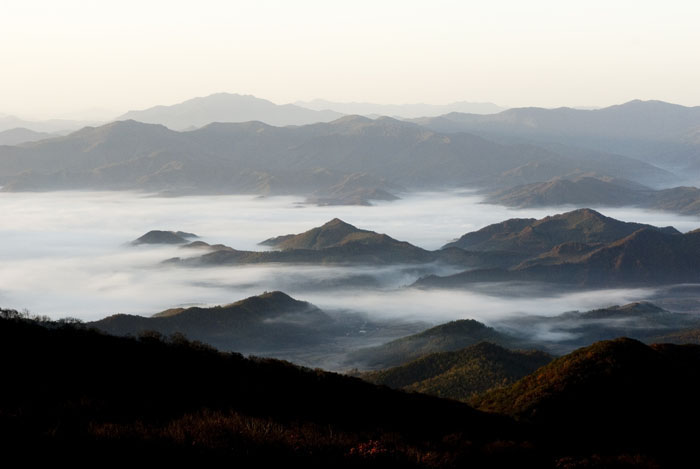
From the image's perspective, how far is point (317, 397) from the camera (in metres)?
44.1

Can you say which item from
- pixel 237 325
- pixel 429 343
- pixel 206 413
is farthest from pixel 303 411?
pixel 237 325

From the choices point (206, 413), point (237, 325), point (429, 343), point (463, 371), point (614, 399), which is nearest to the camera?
point (206, 413)

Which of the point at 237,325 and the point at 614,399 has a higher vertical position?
the point at 614,399

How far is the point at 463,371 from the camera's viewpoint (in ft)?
388

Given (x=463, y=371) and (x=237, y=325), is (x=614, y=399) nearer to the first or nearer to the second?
(x=463, y=371)

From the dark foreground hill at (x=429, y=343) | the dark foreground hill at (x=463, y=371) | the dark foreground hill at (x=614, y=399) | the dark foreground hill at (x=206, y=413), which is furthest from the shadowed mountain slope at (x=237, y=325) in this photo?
the dark foreground hill at (x=614, y=399)

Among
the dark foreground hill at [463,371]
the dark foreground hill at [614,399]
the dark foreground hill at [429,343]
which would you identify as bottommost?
the dark foreground hill at [429,343]

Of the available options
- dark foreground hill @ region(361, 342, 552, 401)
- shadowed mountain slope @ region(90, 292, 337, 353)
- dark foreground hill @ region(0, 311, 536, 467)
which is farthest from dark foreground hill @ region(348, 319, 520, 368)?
dark foreground hill @ region(0, 311, 536, 467)

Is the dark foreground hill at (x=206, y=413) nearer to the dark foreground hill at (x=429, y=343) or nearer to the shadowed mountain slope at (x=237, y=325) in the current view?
the dark foreground hill at (x=429, y=343)

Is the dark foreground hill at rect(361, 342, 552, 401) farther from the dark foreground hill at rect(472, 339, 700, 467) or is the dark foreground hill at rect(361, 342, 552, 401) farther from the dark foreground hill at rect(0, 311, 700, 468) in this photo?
the dark foreground hill at rect(472, 339, 700, 467)

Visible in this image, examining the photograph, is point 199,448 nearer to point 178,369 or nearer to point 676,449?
point 178,369

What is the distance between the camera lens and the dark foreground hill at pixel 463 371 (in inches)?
4326

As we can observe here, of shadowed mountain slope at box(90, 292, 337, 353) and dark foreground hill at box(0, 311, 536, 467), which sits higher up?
dark foreground hill at box(0, 311, 536, 467)

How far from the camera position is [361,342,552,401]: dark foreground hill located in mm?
109875
